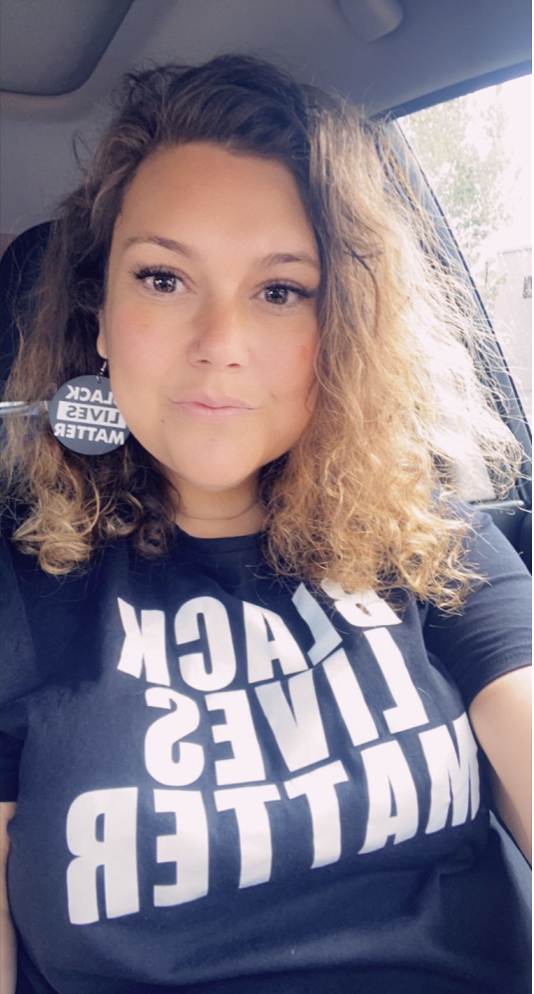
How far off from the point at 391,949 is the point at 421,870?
0.33ft

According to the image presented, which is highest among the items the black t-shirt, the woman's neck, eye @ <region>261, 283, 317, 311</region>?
eye @ <region>261, 283, 317, 311</region>

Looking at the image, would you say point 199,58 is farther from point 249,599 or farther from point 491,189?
point 249,599

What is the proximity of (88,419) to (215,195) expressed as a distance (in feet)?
1.32

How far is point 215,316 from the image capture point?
35.1 inches

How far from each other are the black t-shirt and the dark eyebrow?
421 millimetres

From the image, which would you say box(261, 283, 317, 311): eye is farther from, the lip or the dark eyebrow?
the lip

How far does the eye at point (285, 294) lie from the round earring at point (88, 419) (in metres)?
0.31

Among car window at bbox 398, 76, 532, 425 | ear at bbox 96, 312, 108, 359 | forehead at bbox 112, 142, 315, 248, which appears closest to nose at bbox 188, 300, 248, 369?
forehead at bbox 112, 142, 315, 248

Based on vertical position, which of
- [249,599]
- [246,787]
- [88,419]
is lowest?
[246,787]

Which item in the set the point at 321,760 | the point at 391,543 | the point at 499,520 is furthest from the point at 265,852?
the point at 499,520

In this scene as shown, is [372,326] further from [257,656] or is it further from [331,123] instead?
[257,656]

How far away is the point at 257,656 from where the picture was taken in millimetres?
887

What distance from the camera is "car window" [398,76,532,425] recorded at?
1.13m

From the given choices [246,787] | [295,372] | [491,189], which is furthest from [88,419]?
[491,189]
